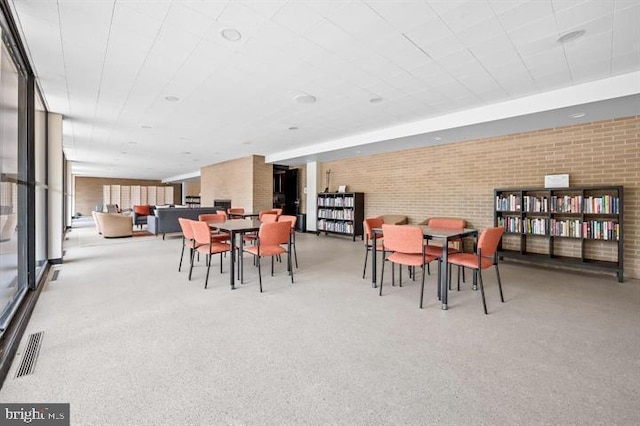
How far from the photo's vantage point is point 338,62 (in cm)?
332

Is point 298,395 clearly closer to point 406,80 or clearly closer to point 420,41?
point 420,41

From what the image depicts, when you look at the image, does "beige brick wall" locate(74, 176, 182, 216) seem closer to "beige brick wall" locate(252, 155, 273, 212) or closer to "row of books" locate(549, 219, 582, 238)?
"beige brick wall" locate(252, 155, 273, 212)

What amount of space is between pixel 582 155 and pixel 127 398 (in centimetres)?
657

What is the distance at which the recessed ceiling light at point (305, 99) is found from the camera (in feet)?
14.4

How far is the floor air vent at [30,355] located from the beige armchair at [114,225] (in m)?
6.66

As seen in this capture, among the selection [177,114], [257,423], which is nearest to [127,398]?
[257,423]

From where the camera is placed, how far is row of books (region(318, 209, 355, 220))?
8308mm

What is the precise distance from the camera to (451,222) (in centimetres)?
456

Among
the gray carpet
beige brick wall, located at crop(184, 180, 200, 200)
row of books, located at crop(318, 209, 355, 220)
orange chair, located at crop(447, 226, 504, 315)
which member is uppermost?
beige brick wall, located at crop(184, 180, 200, 200)

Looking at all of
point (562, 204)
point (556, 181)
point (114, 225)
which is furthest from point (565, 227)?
point (114, 225)

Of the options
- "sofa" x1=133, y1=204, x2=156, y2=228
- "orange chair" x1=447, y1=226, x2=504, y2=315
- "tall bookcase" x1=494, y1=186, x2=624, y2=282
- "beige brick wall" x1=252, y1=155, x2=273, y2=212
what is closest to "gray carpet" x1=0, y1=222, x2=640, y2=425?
"orange chair" x1=447, y1=226, x2=504, y2=315

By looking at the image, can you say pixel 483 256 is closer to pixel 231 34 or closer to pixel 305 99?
pixel 305 99

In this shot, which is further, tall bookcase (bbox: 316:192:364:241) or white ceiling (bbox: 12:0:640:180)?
tall bookcase (bbox: 316:192:364:241)

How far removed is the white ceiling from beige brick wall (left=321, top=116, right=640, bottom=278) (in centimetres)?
42
